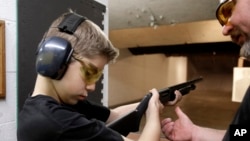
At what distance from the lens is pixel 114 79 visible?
631 cm

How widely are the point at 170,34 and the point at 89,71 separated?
4806 mm

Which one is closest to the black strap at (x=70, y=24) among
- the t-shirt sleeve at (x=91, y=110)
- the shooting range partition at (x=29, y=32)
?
the t-shirt sleeve at (x=91, y=110)

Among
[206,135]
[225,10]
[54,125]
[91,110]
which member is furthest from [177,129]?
[54,125]

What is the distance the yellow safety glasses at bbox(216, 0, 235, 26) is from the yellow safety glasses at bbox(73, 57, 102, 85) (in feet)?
1.91

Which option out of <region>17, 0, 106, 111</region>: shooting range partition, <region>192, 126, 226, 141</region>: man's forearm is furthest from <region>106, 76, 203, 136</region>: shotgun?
<region>17, 0, 106, 111</region>: shooting range partition

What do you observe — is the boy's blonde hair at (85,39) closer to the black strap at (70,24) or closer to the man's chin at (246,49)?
the black strap at (70,24)

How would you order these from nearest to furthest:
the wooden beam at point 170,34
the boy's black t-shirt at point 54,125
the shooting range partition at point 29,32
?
the boy's black t-shirt at point 54,125 → the shooting range partition at point 29,32 → the wooden beam at point 170,34

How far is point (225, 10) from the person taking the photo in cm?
101

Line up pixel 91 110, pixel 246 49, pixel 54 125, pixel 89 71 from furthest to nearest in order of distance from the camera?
pixel 91 110, pixel 246 49, pixel 89 71, pixel 54 125

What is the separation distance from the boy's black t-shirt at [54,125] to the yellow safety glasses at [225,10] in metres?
0.67

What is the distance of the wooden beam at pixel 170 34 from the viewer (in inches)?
181

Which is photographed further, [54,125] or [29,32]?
[29,32]

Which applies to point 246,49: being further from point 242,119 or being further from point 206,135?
point 206,135

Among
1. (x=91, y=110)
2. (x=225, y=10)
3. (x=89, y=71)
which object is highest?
(x=225, y=10)
